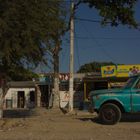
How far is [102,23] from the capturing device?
3556cm

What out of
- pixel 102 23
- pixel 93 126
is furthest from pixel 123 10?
pixel 93 126

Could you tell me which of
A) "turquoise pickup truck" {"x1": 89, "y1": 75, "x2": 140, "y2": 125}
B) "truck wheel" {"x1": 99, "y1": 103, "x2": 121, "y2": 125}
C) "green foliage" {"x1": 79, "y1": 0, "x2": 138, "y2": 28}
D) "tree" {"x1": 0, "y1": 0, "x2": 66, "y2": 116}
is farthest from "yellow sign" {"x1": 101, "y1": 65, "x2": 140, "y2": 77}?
"truck wheel" {"x1": 99, "y1": 103, "x2": 121, "y2": 125}

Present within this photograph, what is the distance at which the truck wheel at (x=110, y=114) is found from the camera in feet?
62.2

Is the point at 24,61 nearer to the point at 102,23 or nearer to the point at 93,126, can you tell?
the point at 93,126

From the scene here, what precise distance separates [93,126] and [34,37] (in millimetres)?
6307

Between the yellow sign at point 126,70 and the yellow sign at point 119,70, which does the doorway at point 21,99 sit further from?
the yellow sign at point 126,70

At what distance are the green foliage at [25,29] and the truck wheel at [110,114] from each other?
525 centimetres

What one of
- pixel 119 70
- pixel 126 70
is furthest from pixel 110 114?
pixel 119 70

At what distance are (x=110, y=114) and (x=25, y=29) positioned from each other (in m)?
5.89

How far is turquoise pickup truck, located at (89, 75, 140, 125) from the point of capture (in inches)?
746

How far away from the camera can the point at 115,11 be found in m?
35.2

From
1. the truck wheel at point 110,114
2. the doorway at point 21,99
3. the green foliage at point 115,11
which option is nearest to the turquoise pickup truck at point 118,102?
the truck wheel at point 110,114

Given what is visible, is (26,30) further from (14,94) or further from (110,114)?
(14,94)

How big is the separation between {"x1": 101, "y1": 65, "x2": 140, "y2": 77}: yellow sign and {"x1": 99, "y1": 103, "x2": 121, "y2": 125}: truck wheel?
3005 centimetres
